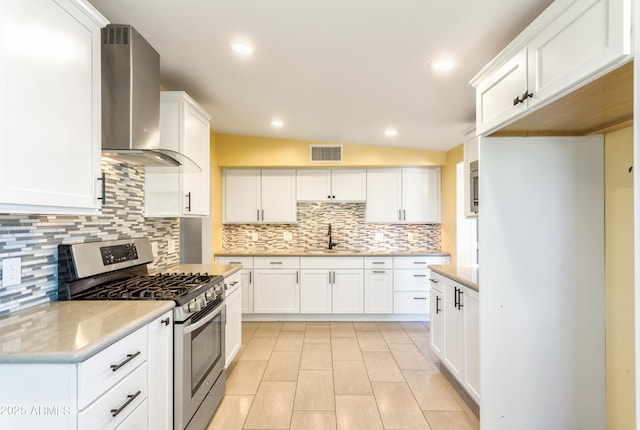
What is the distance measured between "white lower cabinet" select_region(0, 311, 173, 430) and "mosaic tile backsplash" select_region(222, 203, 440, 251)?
318cm

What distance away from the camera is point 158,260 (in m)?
2.75

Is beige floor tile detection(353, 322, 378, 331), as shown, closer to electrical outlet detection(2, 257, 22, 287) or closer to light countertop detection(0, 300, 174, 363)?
light countertop detection(0, 300, 174, 363)

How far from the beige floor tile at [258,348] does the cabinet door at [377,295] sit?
1317 mm

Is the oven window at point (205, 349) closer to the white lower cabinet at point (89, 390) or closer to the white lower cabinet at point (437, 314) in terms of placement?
the white lower cabinet at point (89, 390)

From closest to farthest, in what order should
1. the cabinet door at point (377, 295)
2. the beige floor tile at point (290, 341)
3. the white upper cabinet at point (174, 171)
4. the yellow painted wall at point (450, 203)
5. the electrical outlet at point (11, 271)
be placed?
the electrical outlet at point (11, 271)
the white upper cabinet at point (174, 171)
the beige floor tile at point (290, 341)
the yellow painted wall at point (450, 203)
the cabinet door at point (377, 295)

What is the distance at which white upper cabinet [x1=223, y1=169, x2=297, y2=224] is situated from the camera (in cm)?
439

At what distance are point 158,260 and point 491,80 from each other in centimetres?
279

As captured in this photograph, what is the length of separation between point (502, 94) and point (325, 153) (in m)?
2.77

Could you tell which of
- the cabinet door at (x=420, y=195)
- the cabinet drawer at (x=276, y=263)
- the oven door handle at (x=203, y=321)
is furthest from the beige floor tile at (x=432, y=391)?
the cabinet door at (x=420, y=195)

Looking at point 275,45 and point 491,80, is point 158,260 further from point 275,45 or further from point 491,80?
point 491,80

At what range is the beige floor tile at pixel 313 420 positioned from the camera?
2.07 metres

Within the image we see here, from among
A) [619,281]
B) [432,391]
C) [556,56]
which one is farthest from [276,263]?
[556,56]

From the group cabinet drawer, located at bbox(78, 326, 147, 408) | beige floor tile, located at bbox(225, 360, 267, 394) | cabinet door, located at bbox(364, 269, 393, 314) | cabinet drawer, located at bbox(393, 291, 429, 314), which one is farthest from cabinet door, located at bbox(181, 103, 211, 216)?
cabinet drawer, located at bbox(393, 291, 429, 314)

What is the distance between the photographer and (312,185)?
4426mm
